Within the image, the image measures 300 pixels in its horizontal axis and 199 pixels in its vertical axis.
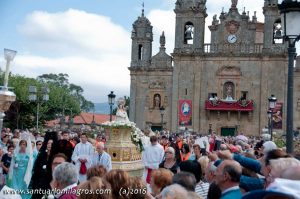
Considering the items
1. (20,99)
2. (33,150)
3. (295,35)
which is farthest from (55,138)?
(20,99)

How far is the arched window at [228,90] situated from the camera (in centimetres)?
4495

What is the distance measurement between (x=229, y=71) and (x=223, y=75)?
27.2 inches

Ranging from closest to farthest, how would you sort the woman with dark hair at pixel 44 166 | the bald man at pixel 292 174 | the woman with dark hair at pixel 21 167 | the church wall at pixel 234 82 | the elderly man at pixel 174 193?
the bald man at pixel 292 174
the elderly man at pixel 174 193
the woman with dark hair at pixel 44 166
the woman with dark hair at pixel 21 167
the church wall at pixel 234 82

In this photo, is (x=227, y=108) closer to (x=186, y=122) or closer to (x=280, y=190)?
(x=186, y=122)

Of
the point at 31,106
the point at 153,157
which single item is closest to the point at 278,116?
the point at 31,106

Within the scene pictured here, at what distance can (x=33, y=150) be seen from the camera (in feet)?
39.9

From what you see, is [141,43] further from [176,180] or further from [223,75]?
[176,180]

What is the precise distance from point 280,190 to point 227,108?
138ft

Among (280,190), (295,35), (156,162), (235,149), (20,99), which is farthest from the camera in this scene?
(20,99)

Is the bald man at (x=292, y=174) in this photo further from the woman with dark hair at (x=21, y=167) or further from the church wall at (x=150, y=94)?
the church wall at (x=150, y=94)

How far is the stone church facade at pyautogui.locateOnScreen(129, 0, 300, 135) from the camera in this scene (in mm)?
43781

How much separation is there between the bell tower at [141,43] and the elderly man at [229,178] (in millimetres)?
41939

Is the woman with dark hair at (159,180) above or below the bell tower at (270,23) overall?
below

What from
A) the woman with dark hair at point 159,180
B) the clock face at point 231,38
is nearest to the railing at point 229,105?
the clock face at point 231,38
